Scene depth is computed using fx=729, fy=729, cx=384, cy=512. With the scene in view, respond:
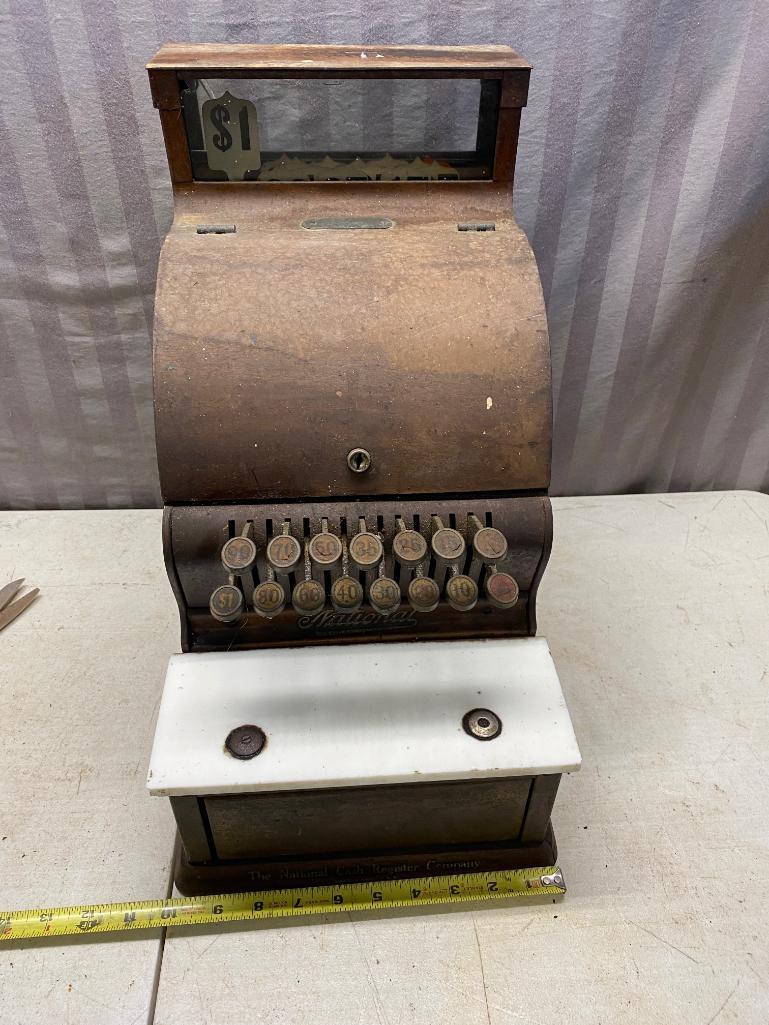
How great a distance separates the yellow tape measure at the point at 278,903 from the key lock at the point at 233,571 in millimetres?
583

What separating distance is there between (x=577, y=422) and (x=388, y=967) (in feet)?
5.24

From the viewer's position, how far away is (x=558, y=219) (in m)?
1.92

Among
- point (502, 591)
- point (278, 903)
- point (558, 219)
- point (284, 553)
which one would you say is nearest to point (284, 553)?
point (284, 553)

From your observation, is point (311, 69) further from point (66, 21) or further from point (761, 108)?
point (761, 108)

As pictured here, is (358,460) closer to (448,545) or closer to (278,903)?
(448,545)

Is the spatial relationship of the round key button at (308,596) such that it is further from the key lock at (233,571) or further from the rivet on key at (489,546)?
the rivet on key at (489,546)

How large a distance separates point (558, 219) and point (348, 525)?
46.3 inches

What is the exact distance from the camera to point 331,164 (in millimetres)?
1469

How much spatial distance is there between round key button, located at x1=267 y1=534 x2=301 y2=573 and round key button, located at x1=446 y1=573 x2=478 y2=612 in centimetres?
24

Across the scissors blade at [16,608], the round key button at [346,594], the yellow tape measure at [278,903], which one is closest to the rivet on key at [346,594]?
the round key button at [346,594]

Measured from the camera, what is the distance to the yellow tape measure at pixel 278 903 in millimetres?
1279

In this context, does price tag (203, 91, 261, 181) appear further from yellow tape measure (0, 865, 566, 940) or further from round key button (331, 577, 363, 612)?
yellow tape measure (0, 865, 566, 940)

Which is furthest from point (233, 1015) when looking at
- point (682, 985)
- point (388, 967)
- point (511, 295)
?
point (511, 295)

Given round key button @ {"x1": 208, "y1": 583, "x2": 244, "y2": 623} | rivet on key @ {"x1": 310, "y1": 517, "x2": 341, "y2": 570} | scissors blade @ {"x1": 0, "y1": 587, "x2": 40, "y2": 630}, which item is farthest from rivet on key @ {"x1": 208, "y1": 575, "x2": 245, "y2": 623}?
scissors blade @ {"x1": 0, "y1": 587, "x2": 40, "y2": 630}
